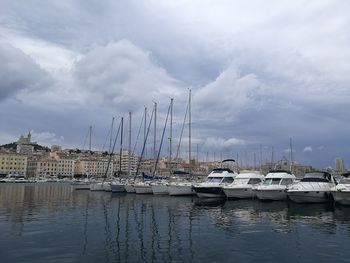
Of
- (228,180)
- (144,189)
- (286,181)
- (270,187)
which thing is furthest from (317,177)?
(144,189)

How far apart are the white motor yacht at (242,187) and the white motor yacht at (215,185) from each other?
100 centimetres

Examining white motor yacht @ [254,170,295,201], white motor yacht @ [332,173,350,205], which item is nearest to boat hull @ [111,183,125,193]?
white motor yacht @ [254,170,295,201]

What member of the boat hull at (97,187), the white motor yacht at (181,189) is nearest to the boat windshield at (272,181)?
the white motor yacht at (181,189)

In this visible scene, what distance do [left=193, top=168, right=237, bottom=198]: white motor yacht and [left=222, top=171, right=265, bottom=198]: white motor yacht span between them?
3.27 feet

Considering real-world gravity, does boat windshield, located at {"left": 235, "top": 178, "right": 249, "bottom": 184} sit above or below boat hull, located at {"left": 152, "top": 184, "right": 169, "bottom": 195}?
above

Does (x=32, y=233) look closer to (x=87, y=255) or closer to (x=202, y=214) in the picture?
(x=87, y=255)

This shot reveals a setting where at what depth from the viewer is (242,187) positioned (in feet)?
157

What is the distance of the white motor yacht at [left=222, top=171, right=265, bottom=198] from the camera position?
47.9m

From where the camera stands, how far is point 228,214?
33.3 meters

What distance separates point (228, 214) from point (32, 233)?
668 inches

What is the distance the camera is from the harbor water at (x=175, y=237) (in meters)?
17.5

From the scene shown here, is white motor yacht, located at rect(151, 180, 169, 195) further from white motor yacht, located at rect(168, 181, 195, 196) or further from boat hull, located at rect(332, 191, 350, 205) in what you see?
boat hull, located at rect(332, 191, 350, 205)

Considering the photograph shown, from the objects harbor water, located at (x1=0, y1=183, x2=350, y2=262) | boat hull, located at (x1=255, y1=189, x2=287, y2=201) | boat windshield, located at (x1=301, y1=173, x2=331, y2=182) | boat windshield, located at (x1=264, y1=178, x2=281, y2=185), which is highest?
boat windshield, located at (x1=301, y1=173, x2=331, y2=182)

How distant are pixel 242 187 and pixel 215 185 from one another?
357 centimetres
